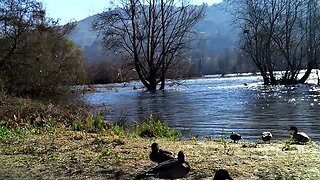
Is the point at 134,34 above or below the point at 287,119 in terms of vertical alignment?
above

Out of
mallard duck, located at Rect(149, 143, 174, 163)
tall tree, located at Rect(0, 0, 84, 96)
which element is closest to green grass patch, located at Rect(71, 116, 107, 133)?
mallard duck, located at Rect(149, 143, 174, 163)

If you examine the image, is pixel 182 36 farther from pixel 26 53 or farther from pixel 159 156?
pixel 159 156

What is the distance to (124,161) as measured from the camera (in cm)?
820

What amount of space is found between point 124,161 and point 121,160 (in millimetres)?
93

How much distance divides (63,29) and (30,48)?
2044 cm

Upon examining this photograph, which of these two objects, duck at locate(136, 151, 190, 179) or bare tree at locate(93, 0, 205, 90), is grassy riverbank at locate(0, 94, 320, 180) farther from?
bare tree at locate(93, 0, 205, 90)

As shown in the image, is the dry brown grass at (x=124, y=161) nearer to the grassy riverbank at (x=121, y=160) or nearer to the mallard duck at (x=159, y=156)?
the grassy riverbank at (x=121, y=160)

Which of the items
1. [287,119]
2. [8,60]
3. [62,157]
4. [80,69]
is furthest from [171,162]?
[80,69]

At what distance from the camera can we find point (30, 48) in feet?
120

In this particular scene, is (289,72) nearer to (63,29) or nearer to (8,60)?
(63,29)

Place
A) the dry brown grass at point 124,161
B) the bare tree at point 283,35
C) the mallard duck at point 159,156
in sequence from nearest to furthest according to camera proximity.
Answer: the dry brown grass at point 124,161 → the mallard duck at point 159,156 → the bare tree at point 283,35

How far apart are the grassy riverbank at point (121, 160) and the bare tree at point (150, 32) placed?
43.3 m

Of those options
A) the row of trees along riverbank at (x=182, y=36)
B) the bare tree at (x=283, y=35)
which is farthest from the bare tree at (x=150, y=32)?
the bare tree at (x=283, y=35)

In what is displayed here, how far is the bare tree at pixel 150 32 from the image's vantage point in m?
54.0
